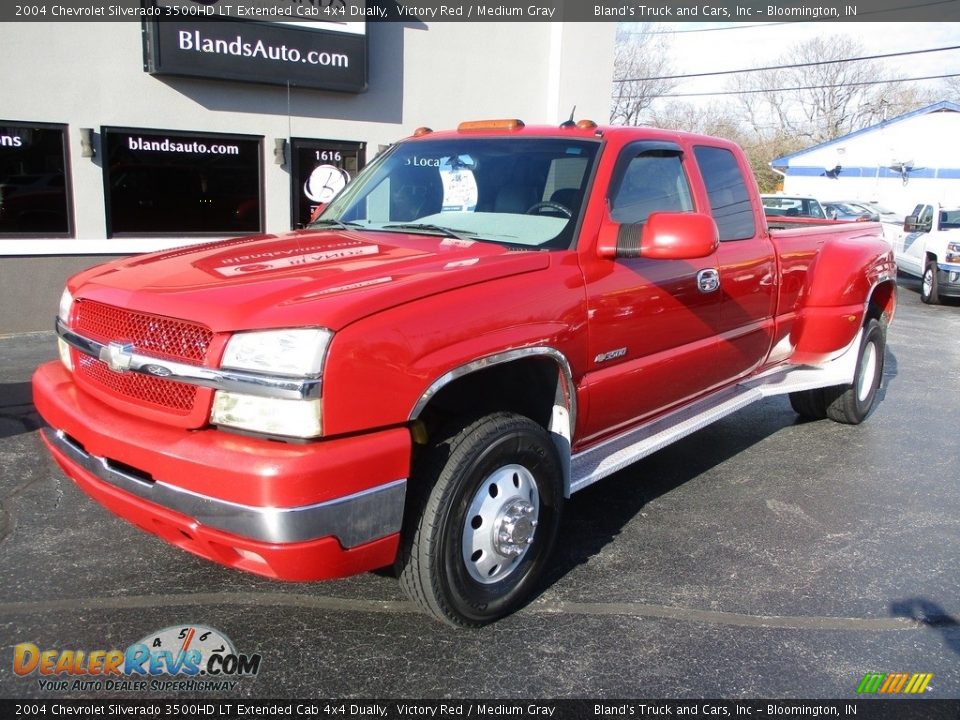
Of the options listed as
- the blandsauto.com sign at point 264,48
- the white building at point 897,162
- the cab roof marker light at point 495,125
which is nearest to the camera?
the cab roof marker light at point 495,125

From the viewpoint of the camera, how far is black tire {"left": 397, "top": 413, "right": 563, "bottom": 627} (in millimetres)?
2760

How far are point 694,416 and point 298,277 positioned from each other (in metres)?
2.38

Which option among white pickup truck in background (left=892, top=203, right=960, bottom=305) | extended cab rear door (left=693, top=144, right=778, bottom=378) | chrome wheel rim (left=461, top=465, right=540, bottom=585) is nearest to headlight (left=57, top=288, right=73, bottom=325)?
chrome wheel rim (left=461, top=465, right=540, bottom=585)

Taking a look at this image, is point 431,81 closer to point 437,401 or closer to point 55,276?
point 55,276

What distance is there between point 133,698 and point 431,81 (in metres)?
9.80

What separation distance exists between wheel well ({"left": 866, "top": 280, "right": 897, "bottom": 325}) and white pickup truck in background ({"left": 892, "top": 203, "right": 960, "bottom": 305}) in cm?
872

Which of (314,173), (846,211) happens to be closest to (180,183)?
(314,173)

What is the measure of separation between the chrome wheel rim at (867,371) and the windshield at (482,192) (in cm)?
343

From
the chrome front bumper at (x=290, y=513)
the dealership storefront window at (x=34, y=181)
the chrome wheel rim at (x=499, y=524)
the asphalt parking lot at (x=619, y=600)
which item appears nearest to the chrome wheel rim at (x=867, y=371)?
the asphalt parking lot at (x=619, y=600)

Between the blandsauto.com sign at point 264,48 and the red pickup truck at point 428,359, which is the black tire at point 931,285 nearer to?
the blandsauto.com sign at point 264,48

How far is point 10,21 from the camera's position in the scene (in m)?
8.31

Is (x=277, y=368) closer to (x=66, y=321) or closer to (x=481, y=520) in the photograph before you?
(x=481, y=520)

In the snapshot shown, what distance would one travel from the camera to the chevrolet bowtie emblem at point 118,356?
2709 millimetres
